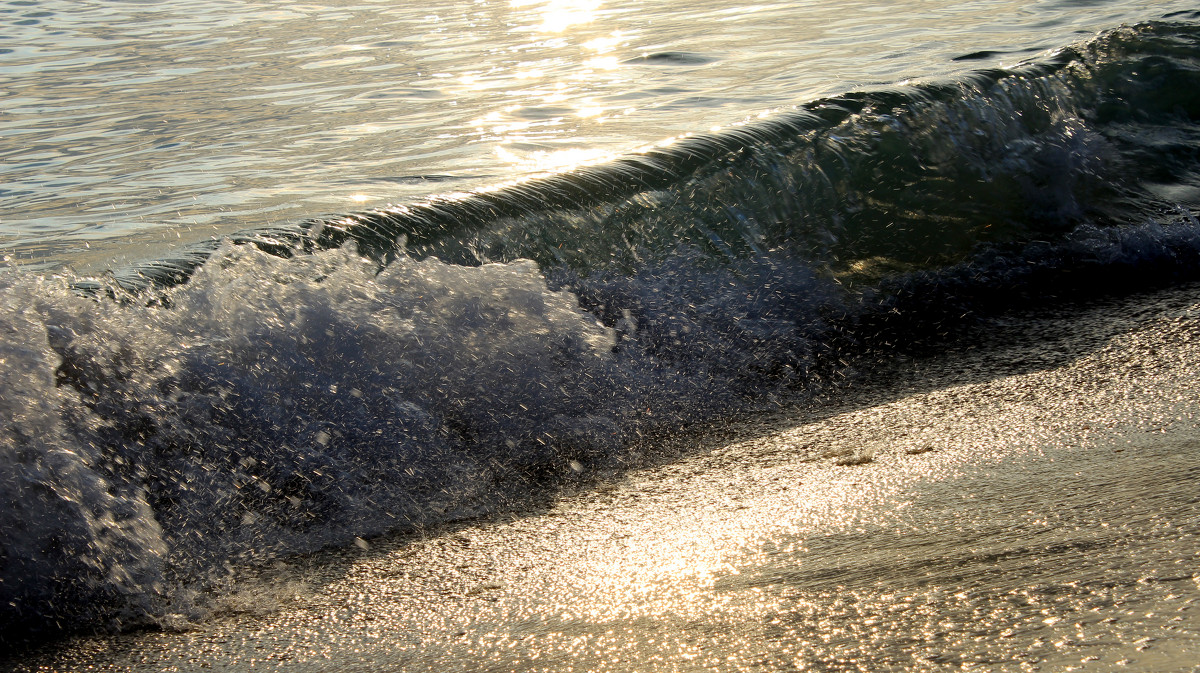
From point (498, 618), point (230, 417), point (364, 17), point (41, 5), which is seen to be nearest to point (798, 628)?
point (498, 618)

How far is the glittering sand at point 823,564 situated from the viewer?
161 cm

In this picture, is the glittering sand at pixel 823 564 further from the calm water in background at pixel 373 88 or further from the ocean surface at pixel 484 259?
the calm water in background at pixel 373 88

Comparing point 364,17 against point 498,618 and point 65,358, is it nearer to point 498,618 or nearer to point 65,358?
point 65,358

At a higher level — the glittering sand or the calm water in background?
the calm water in background

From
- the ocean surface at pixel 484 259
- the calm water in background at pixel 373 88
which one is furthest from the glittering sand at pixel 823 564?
the calm water in background at pixel 373 88

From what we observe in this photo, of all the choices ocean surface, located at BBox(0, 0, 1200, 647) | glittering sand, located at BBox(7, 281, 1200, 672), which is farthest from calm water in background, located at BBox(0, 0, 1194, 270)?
glittering sand, located at BBox(7, 281, 1200, 672)

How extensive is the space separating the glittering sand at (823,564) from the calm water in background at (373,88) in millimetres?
1735

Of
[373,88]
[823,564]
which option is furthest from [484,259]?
[373,88]

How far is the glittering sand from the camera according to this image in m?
1.61

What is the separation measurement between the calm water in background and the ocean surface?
39 mm

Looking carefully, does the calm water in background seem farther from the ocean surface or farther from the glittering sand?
the glittering sand

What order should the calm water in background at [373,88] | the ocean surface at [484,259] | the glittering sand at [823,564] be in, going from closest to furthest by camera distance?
the glittering sand at [823,564] < the ocean surface at [484,259] < the calm water in background at [373,88]

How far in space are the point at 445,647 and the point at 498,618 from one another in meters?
0.12

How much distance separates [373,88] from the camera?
6.50 meters
